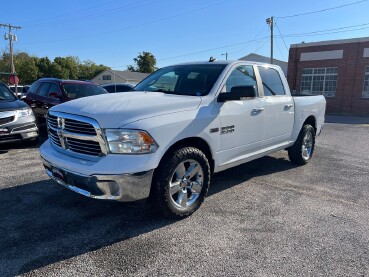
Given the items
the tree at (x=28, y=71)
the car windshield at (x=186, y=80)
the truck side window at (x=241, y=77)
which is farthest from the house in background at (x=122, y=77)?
the truck side window at (x=241, y=77)

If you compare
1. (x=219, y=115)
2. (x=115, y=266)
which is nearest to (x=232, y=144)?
(x=219, y=115)

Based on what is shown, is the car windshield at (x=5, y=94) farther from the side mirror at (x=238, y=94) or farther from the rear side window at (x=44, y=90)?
the side mirror at (x=238, y=94)

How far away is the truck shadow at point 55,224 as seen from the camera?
3078mm

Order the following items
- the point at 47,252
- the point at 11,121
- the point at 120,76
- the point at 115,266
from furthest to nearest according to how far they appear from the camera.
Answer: the point at 120,76 → the point at 11,121 → the point at 47,252 → the point at 115,266

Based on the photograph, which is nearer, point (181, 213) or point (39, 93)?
point (181, 213)

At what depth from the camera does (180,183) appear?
379 cm

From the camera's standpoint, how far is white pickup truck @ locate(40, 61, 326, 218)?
10.8ft

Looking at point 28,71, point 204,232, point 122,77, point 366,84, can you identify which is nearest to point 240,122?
point 204,232

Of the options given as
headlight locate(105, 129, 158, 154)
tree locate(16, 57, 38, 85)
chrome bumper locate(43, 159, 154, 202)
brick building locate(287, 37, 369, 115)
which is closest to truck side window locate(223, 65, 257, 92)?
headlight locate(105, 129, 158, 154)

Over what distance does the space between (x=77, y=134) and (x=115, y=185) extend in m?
0.76

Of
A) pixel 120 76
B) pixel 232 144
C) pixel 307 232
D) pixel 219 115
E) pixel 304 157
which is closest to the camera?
pixel 307 232

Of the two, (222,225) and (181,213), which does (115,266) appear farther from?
(222,225)

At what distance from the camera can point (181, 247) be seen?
326cm

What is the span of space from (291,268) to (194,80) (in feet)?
8.96
